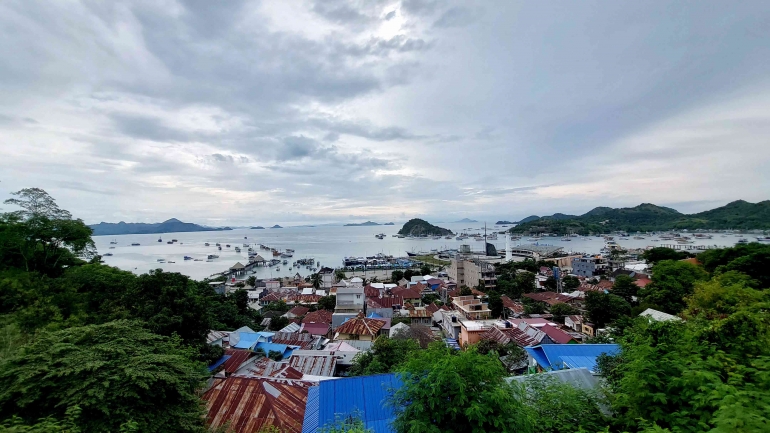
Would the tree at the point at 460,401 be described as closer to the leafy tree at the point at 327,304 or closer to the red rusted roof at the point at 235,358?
the red rusted roof at the point at 235,358

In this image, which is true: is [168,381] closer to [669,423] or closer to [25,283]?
[669,423]

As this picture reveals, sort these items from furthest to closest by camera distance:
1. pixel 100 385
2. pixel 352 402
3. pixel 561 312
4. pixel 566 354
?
pixel 561 312, pixel 566 354, pixel 352 402, pixel 100 385

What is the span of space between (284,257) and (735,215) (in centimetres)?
10464

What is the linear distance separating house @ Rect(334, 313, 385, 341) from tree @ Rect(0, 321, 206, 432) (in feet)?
29.5

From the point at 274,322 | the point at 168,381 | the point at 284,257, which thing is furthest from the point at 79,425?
the point at 284,257

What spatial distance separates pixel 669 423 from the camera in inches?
109

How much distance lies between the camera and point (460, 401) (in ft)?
9.58

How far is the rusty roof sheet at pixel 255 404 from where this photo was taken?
580cm

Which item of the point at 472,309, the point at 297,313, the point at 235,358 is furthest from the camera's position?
the point at 297,313

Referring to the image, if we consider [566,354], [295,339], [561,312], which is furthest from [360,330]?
[561,312]

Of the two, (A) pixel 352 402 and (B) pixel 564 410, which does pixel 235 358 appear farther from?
(B) pixel 564 410

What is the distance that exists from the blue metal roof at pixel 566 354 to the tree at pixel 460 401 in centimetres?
557

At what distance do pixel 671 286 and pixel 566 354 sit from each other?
378 inches

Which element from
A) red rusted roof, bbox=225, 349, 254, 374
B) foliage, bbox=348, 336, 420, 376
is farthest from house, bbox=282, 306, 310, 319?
foliage, bbox=348, 336, 420, 376
